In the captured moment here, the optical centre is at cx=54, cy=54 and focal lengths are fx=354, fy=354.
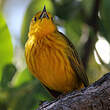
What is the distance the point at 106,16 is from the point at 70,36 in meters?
0.94

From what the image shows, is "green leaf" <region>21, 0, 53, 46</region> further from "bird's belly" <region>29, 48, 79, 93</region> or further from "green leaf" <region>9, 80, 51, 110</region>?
"bird's belly" <region>29, 48, 79, 93</region>

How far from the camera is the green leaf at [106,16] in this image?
16.5 feet

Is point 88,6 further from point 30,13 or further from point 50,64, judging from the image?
point 50,64

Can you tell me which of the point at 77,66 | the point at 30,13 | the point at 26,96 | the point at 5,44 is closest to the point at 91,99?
the point at 77,66

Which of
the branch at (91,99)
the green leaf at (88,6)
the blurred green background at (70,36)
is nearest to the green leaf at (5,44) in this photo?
the blurred green background at (70,36)

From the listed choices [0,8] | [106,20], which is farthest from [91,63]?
[0,8]

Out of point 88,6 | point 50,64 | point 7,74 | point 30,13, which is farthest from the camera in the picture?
point 30,13

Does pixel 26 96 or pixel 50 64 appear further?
pixel 26 96

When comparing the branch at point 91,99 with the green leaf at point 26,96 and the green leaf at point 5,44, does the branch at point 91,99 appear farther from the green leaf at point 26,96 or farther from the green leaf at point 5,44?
the green leaf at point 5,44

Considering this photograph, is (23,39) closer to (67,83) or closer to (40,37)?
(40,37)

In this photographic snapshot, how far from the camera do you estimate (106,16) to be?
5.17 m

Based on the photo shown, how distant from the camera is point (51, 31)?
200 inches

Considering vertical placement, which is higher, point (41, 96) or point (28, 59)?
point (28, 59)

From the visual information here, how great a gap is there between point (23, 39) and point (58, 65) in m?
1.38
